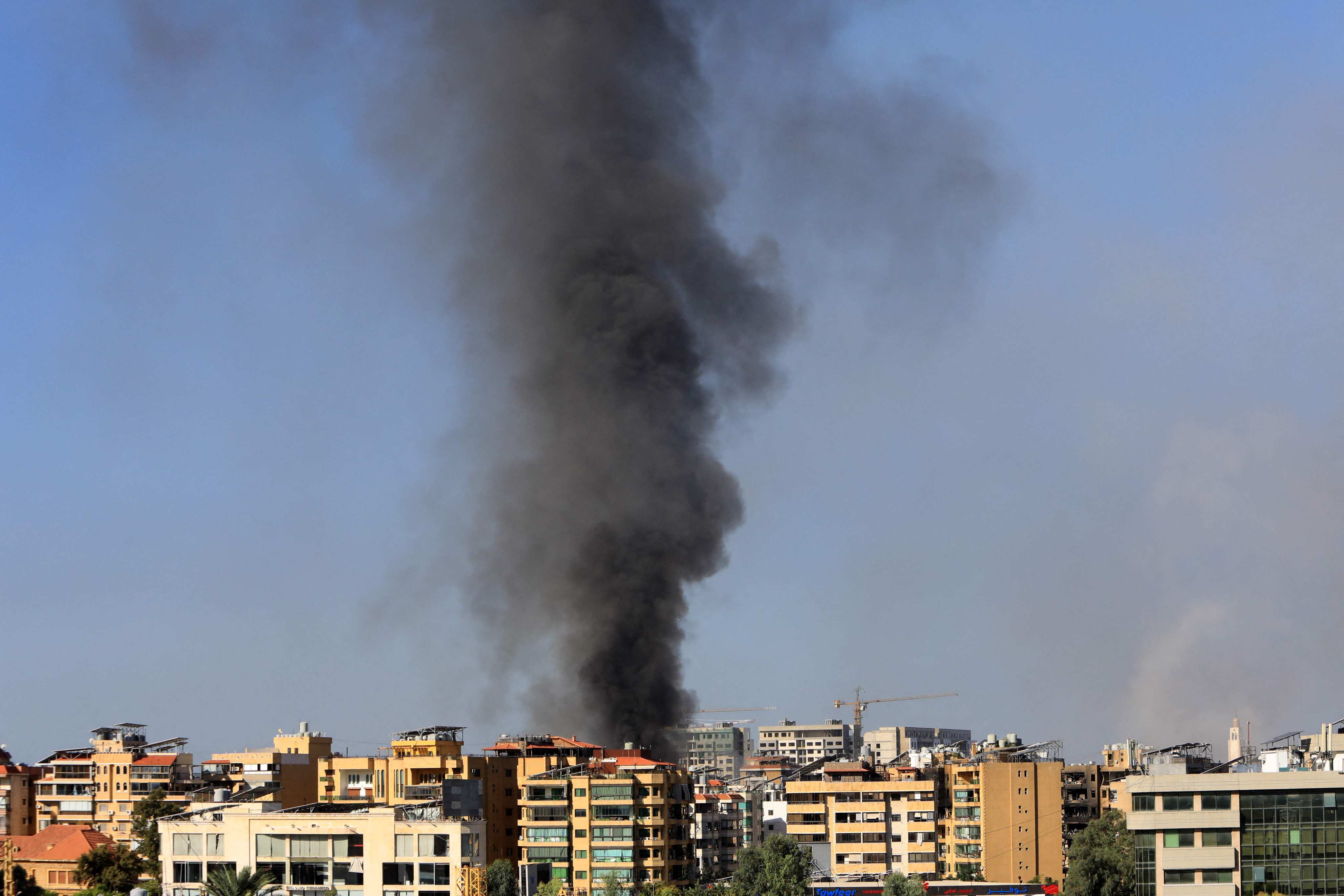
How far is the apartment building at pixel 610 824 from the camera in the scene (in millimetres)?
63438

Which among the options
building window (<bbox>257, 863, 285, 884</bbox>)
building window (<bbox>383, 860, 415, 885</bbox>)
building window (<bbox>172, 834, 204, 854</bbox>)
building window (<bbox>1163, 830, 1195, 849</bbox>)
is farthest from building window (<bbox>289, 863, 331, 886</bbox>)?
building window (<bbox>1163, 830, 1195, 849</bbox>)

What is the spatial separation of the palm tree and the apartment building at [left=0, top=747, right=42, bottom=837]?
3985 cm

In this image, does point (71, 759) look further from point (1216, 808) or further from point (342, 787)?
point (1216, 808)

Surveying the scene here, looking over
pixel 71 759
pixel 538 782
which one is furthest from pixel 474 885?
pixel 71 759

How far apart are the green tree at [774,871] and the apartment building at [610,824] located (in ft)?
11.0

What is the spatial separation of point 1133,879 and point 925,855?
10.1 metres

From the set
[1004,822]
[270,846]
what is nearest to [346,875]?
[270,846]

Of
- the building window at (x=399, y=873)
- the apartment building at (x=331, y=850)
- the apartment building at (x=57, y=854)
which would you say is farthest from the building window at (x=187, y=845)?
the apartment building at (x=57, y=854)

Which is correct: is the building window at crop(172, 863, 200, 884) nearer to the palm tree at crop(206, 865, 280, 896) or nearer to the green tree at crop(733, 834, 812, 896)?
the palm tree at crop(206, 865, 280, 896)

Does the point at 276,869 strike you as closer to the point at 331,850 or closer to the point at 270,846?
the point at 270,846

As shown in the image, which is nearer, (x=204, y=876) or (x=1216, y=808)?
(x=1216, y=808)

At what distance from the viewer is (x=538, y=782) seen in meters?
65.8

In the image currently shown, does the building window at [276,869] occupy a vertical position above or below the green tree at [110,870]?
above

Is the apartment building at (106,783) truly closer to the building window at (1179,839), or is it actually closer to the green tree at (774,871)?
the green tree at (774,871)
